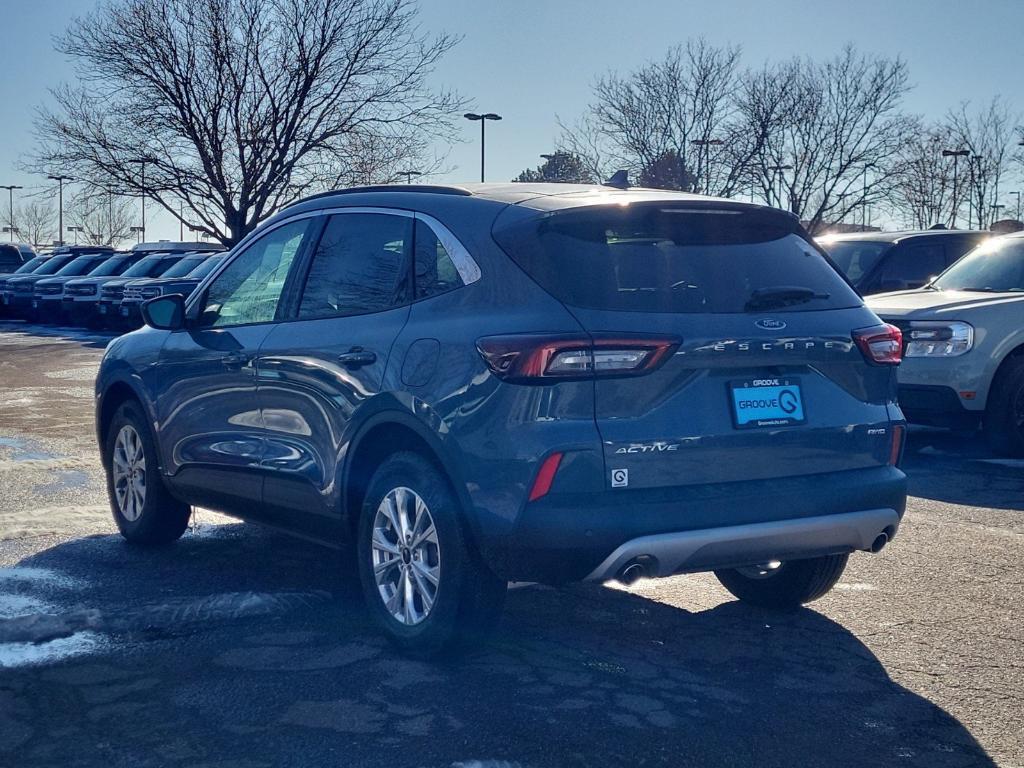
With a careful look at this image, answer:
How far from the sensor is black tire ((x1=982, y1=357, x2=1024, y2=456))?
9609 mm

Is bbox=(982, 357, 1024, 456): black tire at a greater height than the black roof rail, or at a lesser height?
lesser

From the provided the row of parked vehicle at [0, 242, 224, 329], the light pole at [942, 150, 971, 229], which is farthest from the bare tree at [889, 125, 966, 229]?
the row of parked vehicle at [0, 242, 224, 329]

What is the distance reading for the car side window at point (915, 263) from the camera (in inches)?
538

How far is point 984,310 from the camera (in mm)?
9680

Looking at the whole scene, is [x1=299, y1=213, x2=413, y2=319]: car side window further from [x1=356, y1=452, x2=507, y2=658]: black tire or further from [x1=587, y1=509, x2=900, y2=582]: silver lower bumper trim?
[x1=587, y1=509, x2=900, y2=582]: silver lower bumper trim

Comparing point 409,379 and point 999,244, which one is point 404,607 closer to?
point 409,379

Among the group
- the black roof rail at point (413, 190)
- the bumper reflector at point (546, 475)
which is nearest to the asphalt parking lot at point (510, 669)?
the bumper reflector at point (546, 475)

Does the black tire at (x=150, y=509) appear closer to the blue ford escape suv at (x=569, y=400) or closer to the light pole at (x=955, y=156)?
the blue ford escape suv at (x=569, y=400)

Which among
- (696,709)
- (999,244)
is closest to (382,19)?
(999,244)

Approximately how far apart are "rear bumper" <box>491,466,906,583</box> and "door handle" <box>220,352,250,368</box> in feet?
6.16

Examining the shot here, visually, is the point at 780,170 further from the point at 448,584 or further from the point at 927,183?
the point at 448,584

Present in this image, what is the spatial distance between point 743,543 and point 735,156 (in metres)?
37.5

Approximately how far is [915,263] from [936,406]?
461 centimetres

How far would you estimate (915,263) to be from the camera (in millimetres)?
13922
